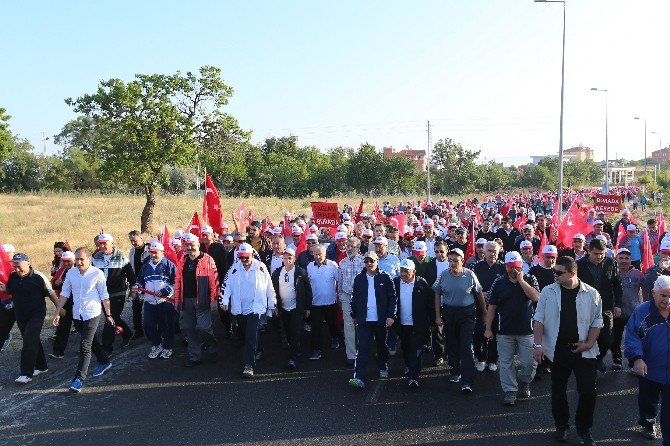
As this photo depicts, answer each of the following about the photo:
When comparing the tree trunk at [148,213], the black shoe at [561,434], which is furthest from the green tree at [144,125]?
the black shoe at [561,434]

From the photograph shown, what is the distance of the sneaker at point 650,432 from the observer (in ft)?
18.4

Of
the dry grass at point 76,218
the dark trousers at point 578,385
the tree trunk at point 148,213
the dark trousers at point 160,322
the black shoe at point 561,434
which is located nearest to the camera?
the dark trousers at point 578,385

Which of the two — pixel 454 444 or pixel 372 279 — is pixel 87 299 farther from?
pixel 454 444

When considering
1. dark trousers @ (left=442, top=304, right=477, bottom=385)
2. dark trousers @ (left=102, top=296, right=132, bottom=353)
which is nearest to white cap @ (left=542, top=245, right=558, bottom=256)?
dark trousers @ (left=442, top=304, right=477, bottom=385)

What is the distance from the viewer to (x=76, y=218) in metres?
32.2

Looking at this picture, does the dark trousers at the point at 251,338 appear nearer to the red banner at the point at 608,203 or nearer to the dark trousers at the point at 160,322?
the dark trousers at the point at 160,322

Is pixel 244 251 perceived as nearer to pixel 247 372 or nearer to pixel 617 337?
pixel 247 372

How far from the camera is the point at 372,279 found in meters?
7.45

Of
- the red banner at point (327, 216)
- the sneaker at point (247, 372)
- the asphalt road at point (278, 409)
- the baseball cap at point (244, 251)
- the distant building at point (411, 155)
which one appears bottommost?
the asphalt road at point (278, 409)

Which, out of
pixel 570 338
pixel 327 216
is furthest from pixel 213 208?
pixel 570 338

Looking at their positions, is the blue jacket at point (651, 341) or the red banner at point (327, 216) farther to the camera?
the red banner at point (327, 216)

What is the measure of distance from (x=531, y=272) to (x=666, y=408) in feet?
8.45

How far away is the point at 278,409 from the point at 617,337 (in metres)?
4.77

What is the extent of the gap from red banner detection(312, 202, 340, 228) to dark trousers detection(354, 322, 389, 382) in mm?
6066
